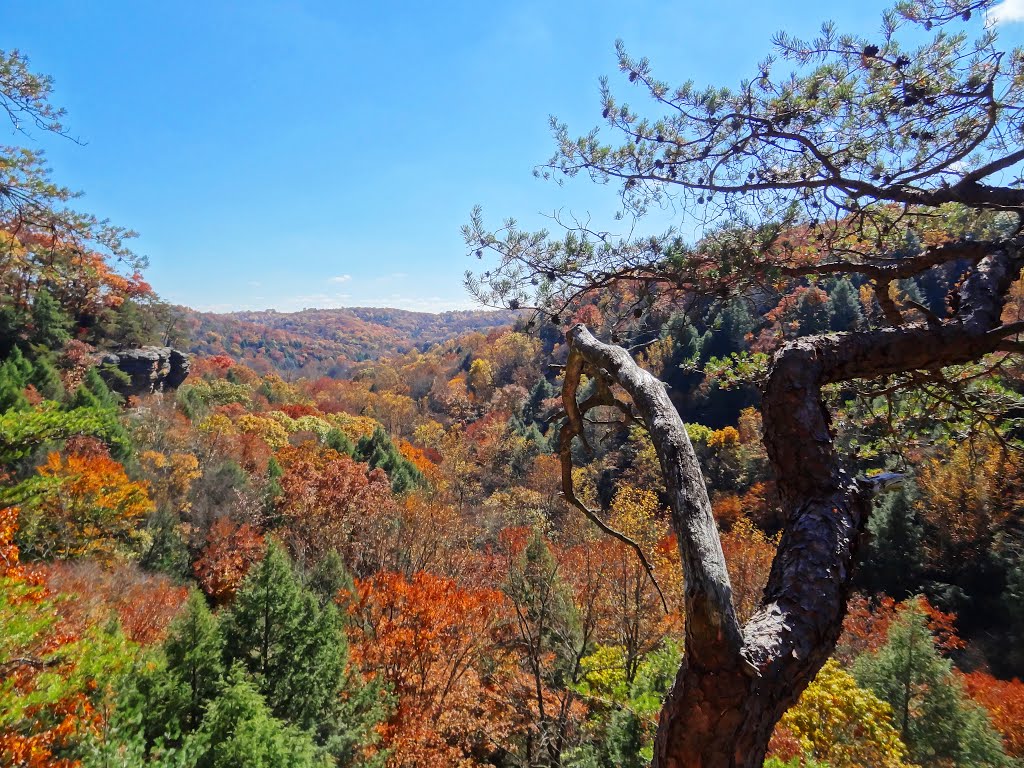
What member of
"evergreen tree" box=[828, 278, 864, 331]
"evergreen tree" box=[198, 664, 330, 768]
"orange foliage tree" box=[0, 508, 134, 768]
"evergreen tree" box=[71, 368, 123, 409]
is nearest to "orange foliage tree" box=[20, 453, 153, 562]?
"evergreen tree" box=[71, 368, 123, 409]

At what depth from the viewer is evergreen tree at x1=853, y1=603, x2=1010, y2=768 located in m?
9.34

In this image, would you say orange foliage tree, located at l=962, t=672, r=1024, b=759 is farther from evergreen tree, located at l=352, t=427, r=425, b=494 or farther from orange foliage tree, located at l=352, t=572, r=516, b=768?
evergreen tree, located at l=352, t=427, r=425, b=494

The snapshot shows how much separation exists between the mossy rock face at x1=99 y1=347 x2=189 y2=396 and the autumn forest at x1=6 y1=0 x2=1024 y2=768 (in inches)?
118

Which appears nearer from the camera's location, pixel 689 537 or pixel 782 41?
pixel 689 537

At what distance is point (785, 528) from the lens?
1604 mm

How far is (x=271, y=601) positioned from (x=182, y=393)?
102ft

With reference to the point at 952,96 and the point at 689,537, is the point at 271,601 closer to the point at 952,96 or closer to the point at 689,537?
the point at 689,537

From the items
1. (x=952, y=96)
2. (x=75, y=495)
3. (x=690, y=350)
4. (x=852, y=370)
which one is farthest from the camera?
(x=690, y=350)

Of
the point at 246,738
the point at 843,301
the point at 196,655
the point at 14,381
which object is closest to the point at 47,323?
the point at 14,381

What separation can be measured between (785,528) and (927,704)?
41.9ft

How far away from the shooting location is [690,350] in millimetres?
37312

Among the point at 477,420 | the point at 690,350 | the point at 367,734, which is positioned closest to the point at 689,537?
the point at 367,734

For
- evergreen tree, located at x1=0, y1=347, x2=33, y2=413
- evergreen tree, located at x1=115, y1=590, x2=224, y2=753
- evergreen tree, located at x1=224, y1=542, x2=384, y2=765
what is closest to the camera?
evergreen tree, located at x1=115, y1=590, x2=224, y2=753

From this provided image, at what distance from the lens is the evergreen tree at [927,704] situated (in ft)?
30.7
